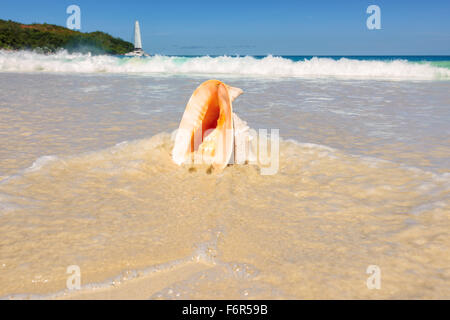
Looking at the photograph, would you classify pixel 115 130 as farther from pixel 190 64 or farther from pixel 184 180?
pixel 190 64

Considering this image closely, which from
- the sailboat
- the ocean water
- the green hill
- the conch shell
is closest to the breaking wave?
the ocean water

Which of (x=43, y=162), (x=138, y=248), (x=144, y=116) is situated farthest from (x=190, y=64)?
(x=138, y=248)

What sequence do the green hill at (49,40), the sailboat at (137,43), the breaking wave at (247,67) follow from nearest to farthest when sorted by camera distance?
the breaking wave at (247,67)
the green hill at (49,40)
the sailboat at (137,43)

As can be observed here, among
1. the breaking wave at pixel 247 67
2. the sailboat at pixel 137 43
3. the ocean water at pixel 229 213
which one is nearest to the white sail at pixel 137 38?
the sailboat at pixel 137 43

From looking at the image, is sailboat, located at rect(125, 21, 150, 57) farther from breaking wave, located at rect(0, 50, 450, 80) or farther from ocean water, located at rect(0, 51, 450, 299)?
ocean water, located at rect(0, 51, 450, 299)

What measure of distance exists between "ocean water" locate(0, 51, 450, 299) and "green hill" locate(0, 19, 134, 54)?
143 feet

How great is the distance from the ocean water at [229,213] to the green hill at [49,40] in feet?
143

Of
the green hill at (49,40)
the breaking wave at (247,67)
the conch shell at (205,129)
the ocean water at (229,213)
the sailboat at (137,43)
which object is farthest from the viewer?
the sailboat at (137,43)

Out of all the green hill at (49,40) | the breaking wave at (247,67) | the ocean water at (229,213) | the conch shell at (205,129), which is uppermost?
the green hill at (49,40)

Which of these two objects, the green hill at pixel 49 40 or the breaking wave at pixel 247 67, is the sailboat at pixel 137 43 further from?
the breaking wave at pixel 247 67

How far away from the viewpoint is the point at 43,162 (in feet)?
11.1

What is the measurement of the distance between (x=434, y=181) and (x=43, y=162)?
11.6ft

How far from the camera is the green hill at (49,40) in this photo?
43812 millimetres

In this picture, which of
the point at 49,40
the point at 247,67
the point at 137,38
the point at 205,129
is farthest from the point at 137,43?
the point at 205,129
